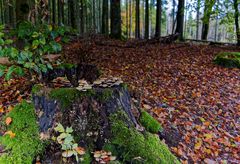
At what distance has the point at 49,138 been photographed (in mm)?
2781

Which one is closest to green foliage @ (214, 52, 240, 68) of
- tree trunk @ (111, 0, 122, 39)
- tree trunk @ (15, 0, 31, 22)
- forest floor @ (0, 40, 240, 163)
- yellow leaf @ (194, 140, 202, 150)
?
forest floor @ (0, 40, 240, 163)

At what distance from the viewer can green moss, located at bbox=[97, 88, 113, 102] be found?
285 centimetres

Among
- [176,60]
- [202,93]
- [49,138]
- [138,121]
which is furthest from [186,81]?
[49,138]

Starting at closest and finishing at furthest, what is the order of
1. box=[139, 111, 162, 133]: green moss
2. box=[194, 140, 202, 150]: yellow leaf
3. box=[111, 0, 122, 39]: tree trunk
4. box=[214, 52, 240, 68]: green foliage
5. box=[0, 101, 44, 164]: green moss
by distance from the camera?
box=[0, 101, 44, 164]: green moss → box=[139, 111, 162, 133]: green moss → box=[194, 140, 202, 150]: yellow leaf → box=[214, 52, 240, 68]: green foliage → box=[111, 0, 122, 39]: tree trunk

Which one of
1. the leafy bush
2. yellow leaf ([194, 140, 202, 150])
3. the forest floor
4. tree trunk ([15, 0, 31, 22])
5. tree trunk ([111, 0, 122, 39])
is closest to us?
the leafy bush

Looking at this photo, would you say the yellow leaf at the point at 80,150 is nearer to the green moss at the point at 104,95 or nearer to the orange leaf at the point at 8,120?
the green moss at the point at 104,95

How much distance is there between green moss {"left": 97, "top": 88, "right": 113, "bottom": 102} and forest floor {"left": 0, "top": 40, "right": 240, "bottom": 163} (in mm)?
1134

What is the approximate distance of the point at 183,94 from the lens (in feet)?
17.9

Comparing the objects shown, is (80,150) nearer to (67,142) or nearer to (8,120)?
(67,142)

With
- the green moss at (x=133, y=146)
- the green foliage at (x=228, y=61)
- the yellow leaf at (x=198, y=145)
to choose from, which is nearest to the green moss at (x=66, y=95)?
the green moss at (x=133, y=146)

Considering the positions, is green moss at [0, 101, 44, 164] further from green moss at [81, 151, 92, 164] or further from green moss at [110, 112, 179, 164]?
green moss at [110, 112, 179, 164]

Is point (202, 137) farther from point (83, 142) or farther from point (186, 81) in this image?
point (186, 81)

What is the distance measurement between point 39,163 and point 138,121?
4.54 ft

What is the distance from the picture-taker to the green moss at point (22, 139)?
2.66 metres
